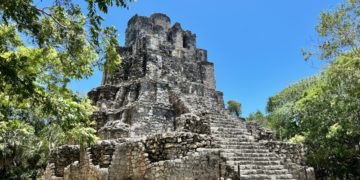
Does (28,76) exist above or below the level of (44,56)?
below

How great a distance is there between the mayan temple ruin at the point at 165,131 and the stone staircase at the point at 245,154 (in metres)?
0.03

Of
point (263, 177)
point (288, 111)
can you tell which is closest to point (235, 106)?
point (288, 111)

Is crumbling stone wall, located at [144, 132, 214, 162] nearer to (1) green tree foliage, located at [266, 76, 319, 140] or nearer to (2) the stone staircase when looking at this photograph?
(2) the stone staircase

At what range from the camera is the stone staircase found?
705 cm

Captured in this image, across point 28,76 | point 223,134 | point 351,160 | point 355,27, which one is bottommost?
point 351,160

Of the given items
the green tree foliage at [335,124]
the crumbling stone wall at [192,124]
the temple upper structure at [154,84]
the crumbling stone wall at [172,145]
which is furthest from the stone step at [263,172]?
the green tree foliage at [335,124]

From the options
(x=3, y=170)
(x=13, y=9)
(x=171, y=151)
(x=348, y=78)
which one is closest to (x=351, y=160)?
(x=348, y=78)

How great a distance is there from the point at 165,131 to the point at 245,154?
4.50m

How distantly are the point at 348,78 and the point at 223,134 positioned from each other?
A: 7.90 meters

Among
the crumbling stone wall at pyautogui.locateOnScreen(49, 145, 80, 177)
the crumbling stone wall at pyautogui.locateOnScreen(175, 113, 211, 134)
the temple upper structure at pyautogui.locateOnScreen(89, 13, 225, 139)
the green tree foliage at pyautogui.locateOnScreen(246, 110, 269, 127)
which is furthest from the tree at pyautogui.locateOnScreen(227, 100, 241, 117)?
the crumbling stone wall at pyautogui.locateOnScreen(49, 145, 80, 177)

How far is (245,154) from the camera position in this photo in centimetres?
816

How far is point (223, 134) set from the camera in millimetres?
9250

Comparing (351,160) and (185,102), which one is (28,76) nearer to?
(185,102)

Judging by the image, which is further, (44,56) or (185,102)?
(185,102)
